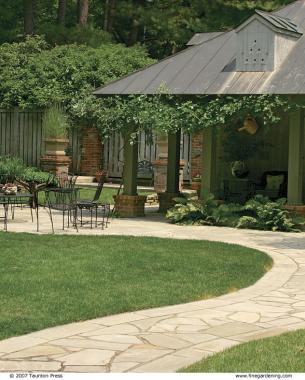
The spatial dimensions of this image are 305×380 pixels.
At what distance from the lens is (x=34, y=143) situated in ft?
88.8

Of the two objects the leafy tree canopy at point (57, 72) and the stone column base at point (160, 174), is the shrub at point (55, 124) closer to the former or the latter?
the leafy tree canopy at point (57, 72)

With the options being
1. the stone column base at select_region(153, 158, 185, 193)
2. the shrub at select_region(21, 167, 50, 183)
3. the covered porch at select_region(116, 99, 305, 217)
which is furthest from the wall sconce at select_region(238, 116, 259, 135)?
the shrub at select_region(21, 167, 50, 183)

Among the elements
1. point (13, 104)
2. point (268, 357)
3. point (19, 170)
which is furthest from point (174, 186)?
point (268, 357)

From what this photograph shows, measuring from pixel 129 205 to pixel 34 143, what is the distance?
1063 cm

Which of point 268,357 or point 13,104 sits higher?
point 13,104

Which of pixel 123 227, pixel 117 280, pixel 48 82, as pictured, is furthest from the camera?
pixel 48 82

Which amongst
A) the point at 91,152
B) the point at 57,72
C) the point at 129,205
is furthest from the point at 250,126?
the point at 57,72

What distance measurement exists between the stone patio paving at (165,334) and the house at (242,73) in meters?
6.02

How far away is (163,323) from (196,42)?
12.4 metres

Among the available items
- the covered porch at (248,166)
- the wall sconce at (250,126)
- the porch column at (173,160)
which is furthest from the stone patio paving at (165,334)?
the porch column at (173,160)

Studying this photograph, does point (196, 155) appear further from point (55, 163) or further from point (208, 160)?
point (208, 160)

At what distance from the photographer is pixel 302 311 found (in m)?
7.63

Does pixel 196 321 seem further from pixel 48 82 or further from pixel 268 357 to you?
pixel 48 82

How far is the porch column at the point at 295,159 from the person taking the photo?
1538 cm
